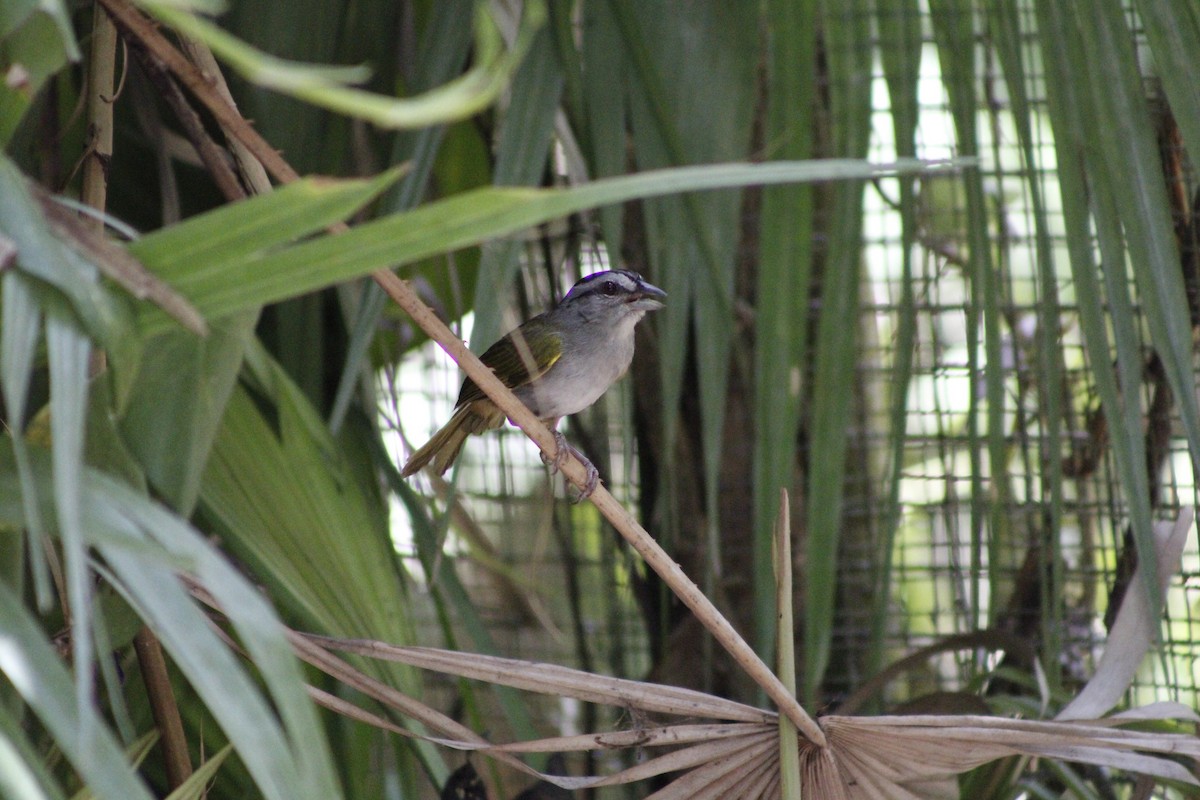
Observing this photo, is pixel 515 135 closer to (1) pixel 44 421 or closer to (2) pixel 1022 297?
(1) pixel 44 421

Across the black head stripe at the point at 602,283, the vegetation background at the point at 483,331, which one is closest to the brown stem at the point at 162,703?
the vegetation background at the point at 483,331

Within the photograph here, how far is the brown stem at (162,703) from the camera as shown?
61.1 inches

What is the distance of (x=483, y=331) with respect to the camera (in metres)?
1.75

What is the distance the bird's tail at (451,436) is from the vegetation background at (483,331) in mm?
164

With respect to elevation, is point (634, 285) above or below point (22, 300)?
above

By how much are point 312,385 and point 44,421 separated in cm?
116

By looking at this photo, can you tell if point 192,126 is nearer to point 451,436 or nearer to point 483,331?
point 483,331

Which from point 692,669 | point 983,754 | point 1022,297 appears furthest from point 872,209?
point 983,754

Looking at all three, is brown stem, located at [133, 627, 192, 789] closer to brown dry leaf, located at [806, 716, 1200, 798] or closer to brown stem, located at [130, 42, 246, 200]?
brown stem, located at [130, 42, 246, 200]

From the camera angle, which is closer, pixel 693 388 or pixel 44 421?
pixel 44 421

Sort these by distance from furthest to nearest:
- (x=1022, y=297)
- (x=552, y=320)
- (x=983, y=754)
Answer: (x=1022, y=297) < (x=552, y=320) < (x=983, y=754)

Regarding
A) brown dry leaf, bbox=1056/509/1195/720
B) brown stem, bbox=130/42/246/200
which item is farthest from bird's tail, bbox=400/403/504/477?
brown dry leaf, bbox=1056/509/1195/720

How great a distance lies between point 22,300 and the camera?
2.77 feet

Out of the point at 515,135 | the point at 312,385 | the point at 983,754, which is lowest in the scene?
the point at 983,754
